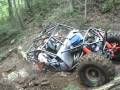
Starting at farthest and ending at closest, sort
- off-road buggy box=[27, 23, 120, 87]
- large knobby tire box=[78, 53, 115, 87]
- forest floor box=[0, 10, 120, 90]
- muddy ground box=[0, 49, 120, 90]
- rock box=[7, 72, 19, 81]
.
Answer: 1. rock box=[7, 72, 19, 81]
2. forest floor box=[0, 10, 120, 90]
3. muddy ground box=[0, 49, 120, 90]
4. off-road buggy box=[27, 23, 120, 87]
5. large knobby tire box=[78, 53, 115, 87]

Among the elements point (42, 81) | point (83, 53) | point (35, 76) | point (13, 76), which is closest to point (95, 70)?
point (83, 53)

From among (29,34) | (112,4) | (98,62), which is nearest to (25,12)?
(29,34)

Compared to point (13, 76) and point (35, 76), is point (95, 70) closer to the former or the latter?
point (35, 76)

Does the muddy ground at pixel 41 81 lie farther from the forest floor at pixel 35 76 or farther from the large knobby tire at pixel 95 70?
the large knobby tire at pixel 95 70

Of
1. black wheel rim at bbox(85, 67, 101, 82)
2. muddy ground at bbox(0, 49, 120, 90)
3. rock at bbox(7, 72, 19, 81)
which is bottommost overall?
rock at bbox(7, 72, 19, 81)

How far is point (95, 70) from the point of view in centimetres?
832

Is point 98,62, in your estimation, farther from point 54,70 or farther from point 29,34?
point 29,34

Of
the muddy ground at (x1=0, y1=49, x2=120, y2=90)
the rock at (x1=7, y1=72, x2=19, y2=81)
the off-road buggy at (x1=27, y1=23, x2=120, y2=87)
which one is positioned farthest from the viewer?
the rock at (x1=7, y1=72, x2=19, y2=81)

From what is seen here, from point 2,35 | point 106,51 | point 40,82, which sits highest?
point 106,51

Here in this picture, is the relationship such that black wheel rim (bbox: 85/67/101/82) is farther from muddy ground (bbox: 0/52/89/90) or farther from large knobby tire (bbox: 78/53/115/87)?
muddy ground (bbox: 0/52/89/90)

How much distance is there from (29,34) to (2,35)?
377 centimetres

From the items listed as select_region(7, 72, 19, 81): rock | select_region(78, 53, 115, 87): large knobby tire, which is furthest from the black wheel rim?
select_region(7, 72, 19, 81): rock

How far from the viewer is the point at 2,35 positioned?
69.8 feet

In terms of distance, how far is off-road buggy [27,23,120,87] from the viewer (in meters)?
8.20
